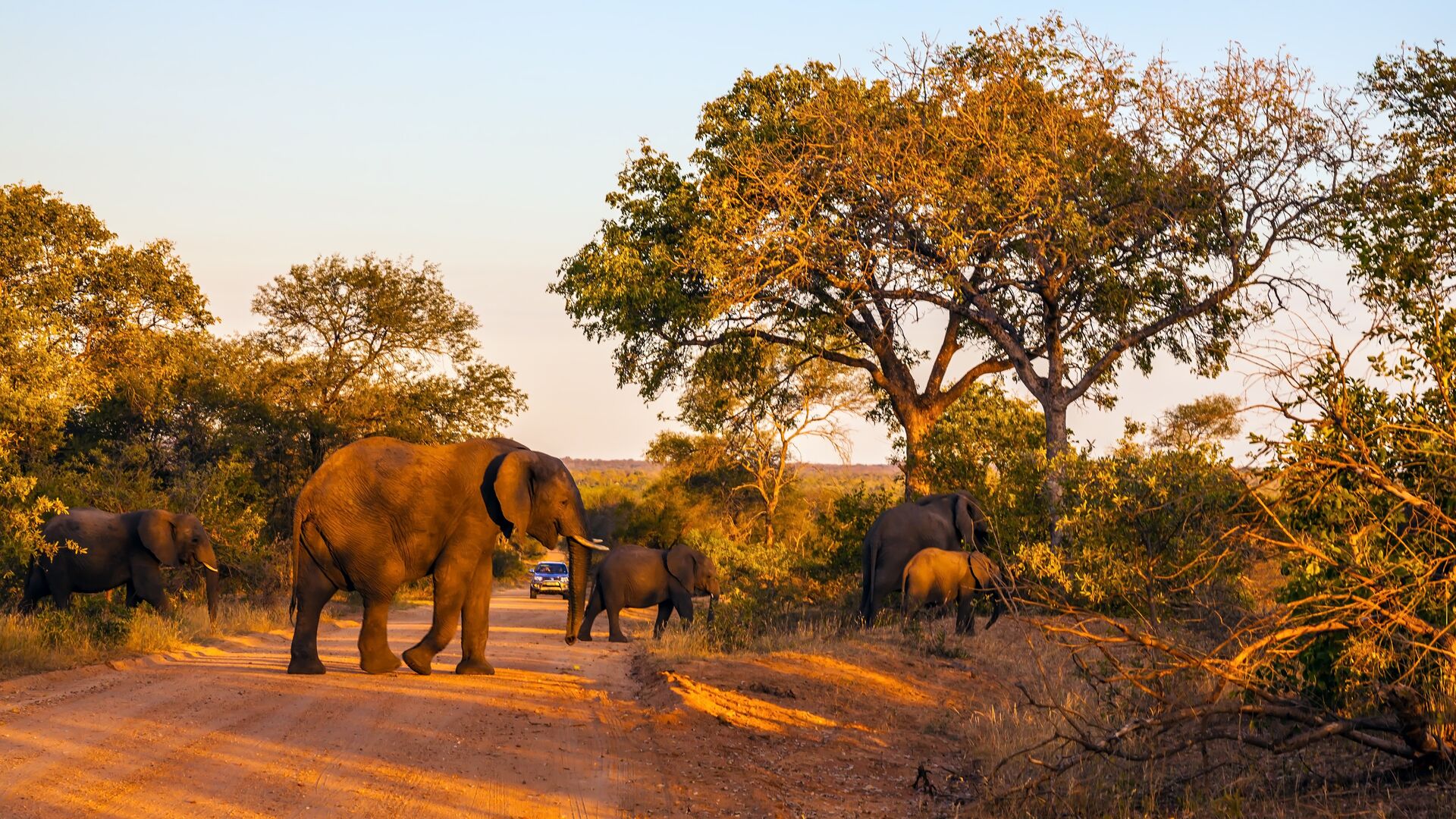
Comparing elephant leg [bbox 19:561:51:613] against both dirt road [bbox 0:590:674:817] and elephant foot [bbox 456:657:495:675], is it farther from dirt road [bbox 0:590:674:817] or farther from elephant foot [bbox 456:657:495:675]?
elephant foot [bbox 456:657:495:675]

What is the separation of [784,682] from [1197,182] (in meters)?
16.1

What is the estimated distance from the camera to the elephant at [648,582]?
20812mm

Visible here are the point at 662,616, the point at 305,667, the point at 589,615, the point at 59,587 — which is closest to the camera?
the point at 305,667

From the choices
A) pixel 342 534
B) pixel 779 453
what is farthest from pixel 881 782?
pixel 779 453

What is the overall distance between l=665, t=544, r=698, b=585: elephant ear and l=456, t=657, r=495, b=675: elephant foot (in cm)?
723

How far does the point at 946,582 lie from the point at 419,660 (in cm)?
858

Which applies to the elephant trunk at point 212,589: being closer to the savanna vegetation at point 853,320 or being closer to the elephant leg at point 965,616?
the savanna vegetation at point 853,320

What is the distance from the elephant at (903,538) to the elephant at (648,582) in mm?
2672

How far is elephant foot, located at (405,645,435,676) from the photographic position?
13586 millimetres

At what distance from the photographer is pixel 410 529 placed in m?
13.8

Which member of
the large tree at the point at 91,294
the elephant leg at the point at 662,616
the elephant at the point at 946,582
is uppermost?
the large tree at the point at 91,294

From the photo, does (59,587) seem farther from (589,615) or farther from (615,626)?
(615,626)

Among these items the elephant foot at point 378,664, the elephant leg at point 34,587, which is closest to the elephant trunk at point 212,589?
the elephant leg at point 34,587

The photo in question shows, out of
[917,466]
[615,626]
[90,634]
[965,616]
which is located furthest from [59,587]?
[917,466]
